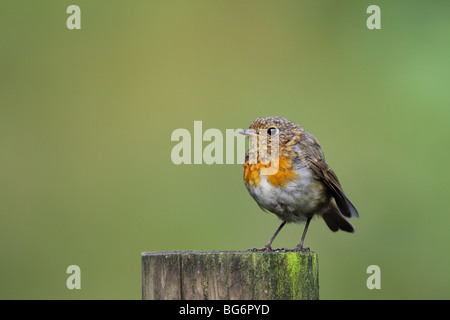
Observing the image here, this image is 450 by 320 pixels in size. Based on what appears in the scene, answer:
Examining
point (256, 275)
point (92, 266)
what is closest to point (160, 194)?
point (92, 266)

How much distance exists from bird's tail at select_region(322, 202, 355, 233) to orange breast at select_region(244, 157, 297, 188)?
0.82 meters

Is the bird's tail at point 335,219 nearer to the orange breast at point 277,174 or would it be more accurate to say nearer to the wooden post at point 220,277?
the orange breast at point 277,174

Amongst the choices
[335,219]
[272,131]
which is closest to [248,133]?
[272,131]

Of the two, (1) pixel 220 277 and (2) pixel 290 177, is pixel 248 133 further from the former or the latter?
(1) pixel 220 277

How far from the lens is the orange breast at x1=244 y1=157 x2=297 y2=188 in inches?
201

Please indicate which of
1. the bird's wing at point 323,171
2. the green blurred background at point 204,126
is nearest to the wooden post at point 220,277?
the bird's wing at point 323,171

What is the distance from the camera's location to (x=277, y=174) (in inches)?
202

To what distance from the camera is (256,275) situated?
12.2 feet

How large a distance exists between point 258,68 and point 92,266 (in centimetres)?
361

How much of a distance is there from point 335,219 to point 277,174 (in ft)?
3.45

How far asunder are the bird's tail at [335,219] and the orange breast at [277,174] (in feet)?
2.68

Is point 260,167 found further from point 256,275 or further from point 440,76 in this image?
point 440,76

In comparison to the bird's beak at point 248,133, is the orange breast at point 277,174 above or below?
below

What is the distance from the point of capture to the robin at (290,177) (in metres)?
5.14
